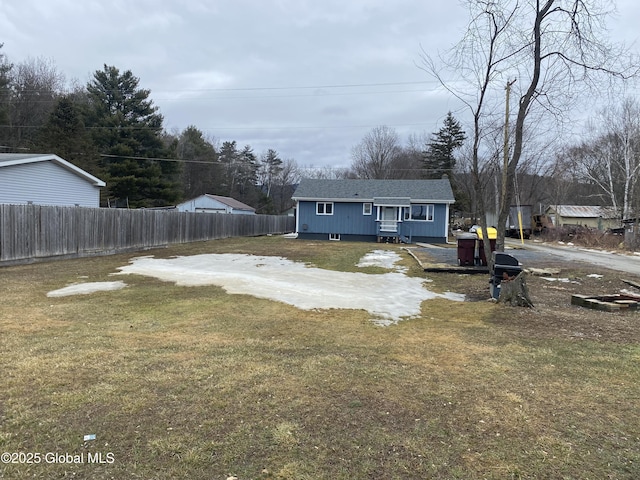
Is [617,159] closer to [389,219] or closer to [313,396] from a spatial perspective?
[389,219]

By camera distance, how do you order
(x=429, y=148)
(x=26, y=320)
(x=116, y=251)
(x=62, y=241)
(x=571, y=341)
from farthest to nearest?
(x=429, y=148) < (x=116, y=251) < (x=62, y=241) < (x=26, y=320) < (x=571, y=341)

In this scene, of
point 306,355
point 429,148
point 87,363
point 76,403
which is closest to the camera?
point 76,403

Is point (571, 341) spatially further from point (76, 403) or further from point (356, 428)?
point (76, 403)

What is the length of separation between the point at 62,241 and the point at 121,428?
42.0 ft

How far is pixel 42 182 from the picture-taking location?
16594 millimetres

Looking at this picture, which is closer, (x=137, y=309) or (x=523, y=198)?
(x=137, y=309)

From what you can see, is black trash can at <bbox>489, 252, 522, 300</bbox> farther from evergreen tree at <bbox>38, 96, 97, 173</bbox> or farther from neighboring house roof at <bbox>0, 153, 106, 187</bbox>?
evergreen tree at <bbox>38, 96, 97, 173</bbox>

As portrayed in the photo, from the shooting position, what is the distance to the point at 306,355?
13.7ft

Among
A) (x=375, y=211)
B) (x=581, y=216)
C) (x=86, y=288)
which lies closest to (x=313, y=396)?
(x=86, y=288)

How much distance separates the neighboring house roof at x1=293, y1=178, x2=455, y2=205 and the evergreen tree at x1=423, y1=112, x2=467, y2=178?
18.4 metres

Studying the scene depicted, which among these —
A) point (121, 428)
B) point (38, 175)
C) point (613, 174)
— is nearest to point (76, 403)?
point (121, 428)

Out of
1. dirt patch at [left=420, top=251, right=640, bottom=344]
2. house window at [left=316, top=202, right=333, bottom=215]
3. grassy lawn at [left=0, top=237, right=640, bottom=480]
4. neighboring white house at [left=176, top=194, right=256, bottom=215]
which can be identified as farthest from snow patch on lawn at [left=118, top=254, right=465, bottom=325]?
neighboring white house at [left=176, top=194, right=256, bottom=215]

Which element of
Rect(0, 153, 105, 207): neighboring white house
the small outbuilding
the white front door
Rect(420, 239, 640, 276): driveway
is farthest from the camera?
the small outbuilding

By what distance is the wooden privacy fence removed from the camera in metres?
11.5
